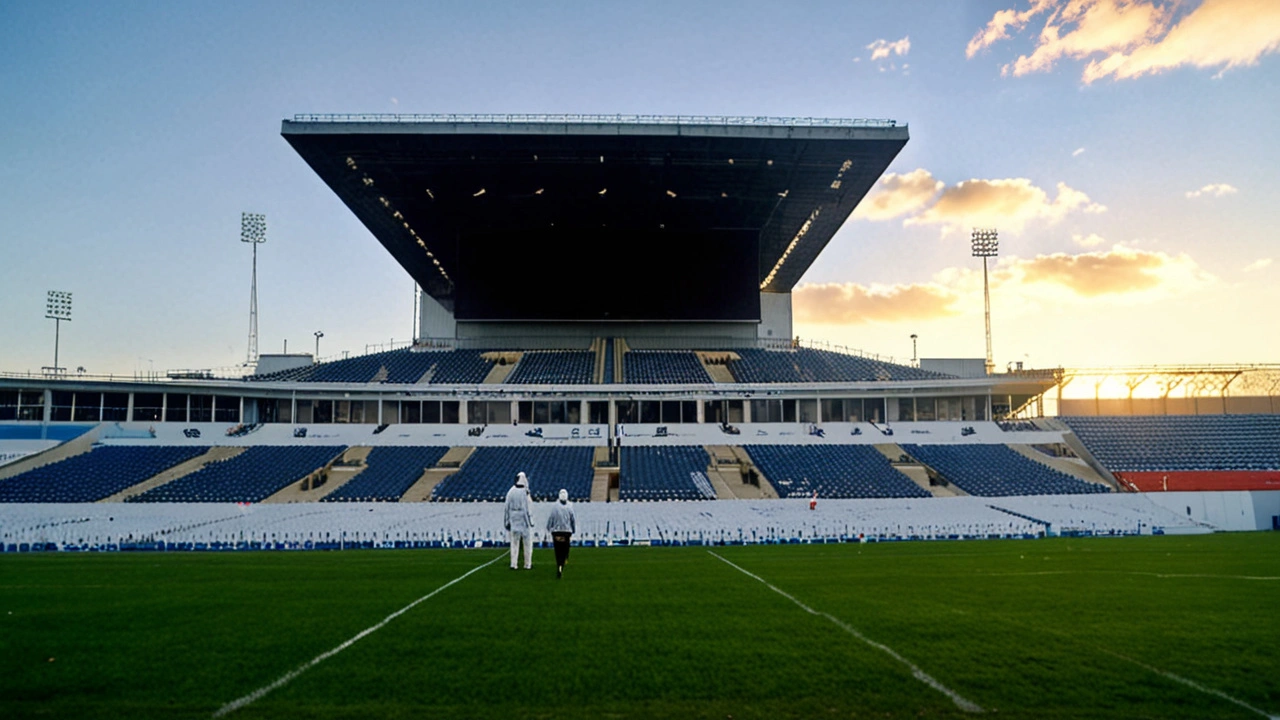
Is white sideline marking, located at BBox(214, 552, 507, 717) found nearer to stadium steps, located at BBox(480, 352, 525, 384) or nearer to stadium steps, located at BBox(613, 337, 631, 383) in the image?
stadium steps, located at BBox(613, 337, 631, 383)

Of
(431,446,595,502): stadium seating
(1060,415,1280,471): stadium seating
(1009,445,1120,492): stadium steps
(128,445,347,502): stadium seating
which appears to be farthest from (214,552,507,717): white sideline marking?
(1060,415,1280,471): stadium seating

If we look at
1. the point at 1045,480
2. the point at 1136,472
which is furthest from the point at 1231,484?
the point at 1045,480

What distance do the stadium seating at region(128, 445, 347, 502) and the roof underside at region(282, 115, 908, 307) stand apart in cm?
1564

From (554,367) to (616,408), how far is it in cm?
655

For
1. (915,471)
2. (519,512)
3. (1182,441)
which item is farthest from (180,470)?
(1182,441)

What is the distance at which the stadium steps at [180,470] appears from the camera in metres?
41.7

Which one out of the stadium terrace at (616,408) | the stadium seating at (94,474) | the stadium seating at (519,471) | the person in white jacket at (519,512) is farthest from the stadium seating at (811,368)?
the person in white jacket at (519,512)

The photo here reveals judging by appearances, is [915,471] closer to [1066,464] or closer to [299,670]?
[1066,464]

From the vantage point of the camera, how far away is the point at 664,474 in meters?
44.3

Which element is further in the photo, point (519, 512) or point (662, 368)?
point (662, 368)

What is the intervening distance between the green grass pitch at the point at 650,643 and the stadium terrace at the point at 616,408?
13771 millimetres

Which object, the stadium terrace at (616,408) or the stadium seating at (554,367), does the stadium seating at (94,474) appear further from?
the stadium seating at (554,367)

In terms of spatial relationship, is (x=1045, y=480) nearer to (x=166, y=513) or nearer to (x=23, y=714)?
(x=166, y=513)

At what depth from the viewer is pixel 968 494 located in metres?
42.9
